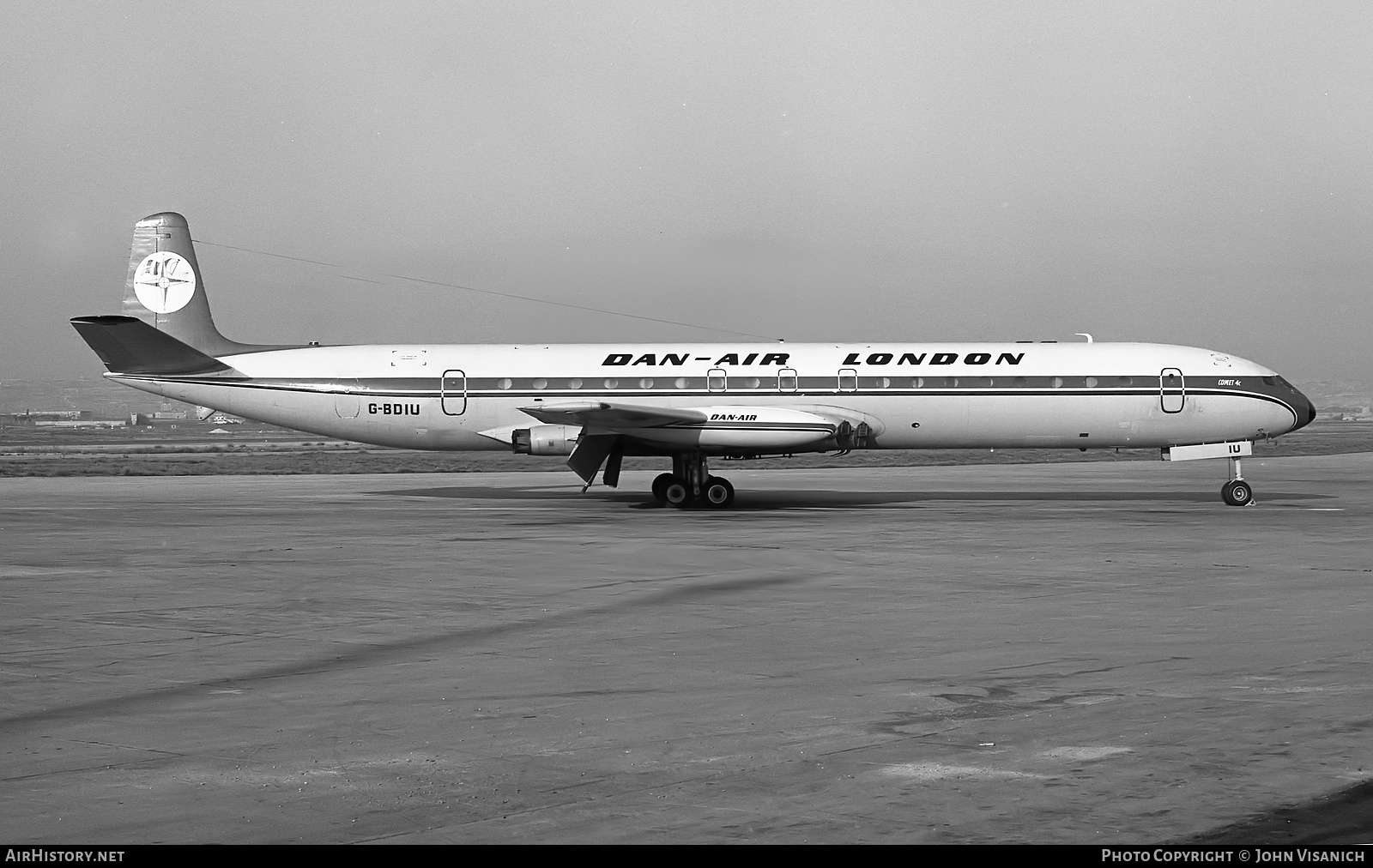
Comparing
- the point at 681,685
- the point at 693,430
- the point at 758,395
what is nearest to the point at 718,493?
the point at 693,430

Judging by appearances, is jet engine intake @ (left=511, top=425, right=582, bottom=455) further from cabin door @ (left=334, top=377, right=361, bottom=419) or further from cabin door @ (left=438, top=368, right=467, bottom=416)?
cabin door @ (left=334, top=377, right=361, bottom=419)

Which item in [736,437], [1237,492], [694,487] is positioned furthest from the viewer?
[694,487]

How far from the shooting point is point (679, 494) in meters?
27.3

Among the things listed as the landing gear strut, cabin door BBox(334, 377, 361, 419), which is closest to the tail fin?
cabin door BBox(334, 377, 361, 419)

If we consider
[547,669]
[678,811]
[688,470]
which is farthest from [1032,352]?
[678,811]

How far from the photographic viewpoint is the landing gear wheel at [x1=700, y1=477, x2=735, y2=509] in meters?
27.2

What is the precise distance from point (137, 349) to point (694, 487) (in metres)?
13.1

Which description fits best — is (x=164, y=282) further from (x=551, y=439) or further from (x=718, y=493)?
(x=718, y=493)

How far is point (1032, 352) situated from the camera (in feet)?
91.9

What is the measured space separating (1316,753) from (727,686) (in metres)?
3.75

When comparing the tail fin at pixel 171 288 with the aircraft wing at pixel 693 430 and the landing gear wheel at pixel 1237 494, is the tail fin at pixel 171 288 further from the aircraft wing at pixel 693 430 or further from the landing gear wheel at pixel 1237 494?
the landing gear wheel at pixel 1237 494

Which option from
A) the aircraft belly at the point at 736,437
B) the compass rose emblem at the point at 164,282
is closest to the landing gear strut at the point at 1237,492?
the aircraft belly at the point at 736,437
